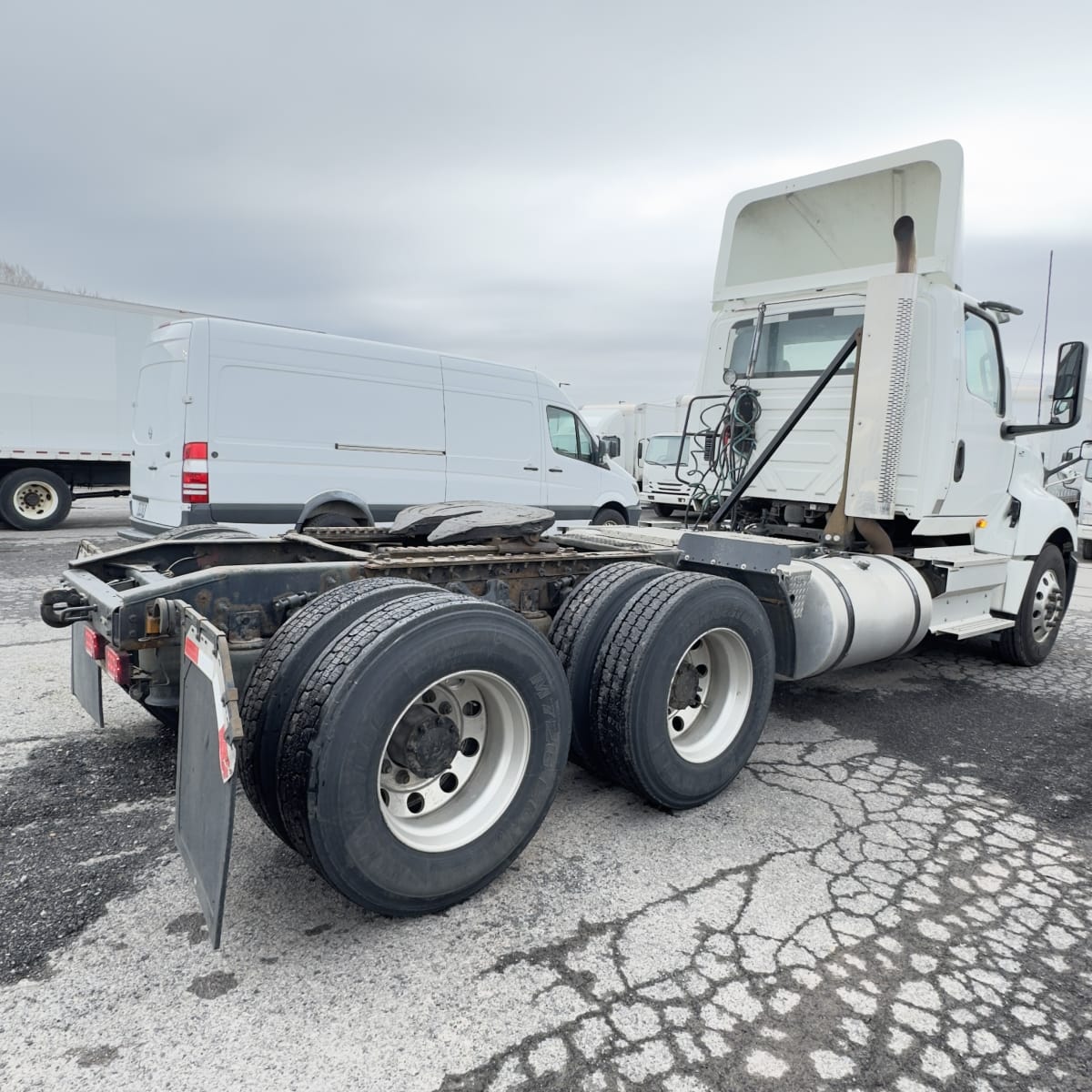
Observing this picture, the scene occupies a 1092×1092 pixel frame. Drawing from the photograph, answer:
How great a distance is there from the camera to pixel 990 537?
19.0 feet

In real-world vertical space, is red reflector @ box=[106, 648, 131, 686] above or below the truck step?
above

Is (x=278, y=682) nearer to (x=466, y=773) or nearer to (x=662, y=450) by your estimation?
(x=466, y=773)

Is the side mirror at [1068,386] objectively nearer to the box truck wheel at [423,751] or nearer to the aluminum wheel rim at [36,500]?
the box truck wheel at [423,751]

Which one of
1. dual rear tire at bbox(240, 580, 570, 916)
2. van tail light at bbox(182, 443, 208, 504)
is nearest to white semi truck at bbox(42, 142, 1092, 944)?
dual rear tire at bbox(240, 580, 570, 916)

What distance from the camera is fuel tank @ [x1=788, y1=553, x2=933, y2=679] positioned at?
4.34m

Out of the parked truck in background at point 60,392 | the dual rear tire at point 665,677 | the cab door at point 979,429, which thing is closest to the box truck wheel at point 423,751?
the dual rear tire at point 665,677

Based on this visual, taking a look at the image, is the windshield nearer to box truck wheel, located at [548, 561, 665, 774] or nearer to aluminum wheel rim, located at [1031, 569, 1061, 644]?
aluminum wheel rim, located at [1031, 569, 1061, 644]

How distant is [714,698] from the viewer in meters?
3.63

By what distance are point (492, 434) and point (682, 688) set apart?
263 inches

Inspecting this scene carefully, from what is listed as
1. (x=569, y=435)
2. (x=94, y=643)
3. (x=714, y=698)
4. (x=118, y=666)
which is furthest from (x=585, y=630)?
(x=569, y=435)

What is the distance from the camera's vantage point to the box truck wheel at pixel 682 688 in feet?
10.3

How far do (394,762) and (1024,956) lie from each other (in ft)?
6.74

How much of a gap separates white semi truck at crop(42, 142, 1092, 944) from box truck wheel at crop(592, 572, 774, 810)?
0.04 ft

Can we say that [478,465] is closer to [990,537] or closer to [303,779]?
[990,537]
